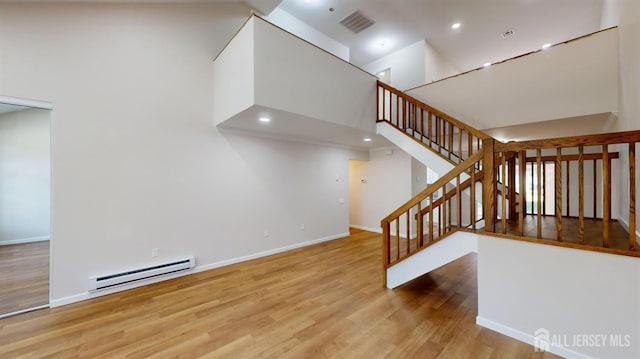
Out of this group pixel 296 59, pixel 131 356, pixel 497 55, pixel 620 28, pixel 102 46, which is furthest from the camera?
pixel 497 55

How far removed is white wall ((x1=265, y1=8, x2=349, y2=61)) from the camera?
531 centimetres

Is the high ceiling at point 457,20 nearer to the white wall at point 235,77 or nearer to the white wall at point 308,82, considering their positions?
the white wall at point 308,82

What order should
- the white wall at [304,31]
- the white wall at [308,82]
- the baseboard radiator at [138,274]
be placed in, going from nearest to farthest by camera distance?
the baseboard radiator at [138,274]
the white wall at [308,82]
the white wall at [304,31]

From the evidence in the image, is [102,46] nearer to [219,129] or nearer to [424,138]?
[219,129]

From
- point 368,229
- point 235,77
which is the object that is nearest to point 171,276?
point 235,77

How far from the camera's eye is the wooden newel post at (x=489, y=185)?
A: 7.99ft

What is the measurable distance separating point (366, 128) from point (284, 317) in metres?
3.53

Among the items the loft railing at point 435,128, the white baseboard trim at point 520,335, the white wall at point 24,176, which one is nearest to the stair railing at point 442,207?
the loft railing at point 435,128

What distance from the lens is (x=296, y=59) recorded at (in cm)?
363

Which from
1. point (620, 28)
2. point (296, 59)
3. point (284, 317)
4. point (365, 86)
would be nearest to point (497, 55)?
point (620, 28)

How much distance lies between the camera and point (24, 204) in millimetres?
3902

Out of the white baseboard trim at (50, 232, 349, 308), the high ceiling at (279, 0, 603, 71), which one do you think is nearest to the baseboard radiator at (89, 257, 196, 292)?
the white baseboard trim at (50, 232, 349, 308)

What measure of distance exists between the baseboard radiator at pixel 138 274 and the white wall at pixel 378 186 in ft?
15.6
